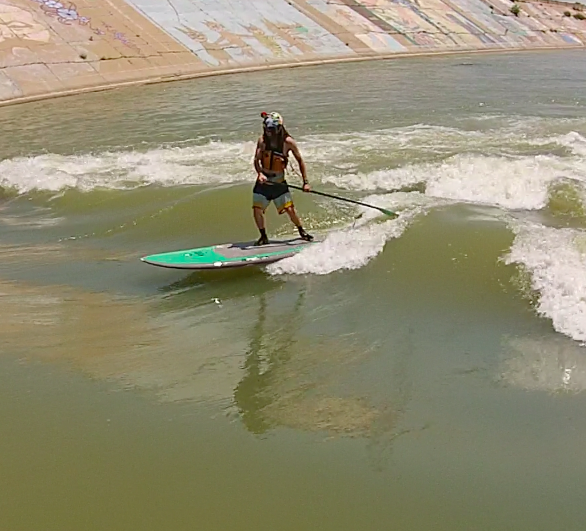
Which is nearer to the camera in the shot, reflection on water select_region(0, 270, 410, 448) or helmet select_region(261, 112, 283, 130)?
reflection on water select_region(0, 270, 410, 448)

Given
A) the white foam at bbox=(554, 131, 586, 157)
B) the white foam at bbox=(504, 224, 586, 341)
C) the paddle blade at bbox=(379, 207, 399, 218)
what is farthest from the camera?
the white foam at bbox=(554, 131, 586, 157)

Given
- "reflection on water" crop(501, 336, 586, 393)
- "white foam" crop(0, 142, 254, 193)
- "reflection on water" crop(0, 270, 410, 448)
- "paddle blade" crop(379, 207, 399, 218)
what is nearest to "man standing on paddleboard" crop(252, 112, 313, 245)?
"reflection on water" crop(0, 270, 410, 448)

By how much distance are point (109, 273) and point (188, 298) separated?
1.55 m

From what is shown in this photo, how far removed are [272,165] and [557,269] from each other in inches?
156

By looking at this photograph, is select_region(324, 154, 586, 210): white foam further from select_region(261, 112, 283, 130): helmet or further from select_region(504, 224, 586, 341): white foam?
select_region(261, 112, 283, 130): helmet

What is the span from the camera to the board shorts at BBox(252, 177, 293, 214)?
9375 mm

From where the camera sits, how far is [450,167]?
1399 centimetres

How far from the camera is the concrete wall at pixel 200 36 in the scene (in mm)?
28188

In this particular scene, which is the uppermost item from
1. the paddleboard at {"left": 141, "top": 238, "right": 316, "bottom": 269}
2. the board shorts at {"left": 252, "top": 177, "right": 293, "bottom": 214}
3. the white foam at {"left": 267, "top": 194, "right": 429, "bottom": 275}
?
the board shorts at {"left": 252, "top": 177, "right": 293, "bottom": 214}

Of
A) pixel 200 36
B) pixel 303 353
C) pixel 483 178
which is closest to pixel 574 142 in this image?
pixel 483 178

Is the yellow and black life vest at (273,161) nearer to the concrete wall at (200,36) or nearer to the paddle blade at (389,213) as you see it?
the paddle blade at (389,213)

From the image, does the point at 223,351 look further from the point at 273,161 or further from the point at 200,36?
the point at 200,36

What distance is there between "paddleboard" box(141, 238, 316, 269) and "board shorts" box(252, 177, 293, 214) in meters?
0.56

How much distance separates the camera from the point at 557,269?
28.1 feet
